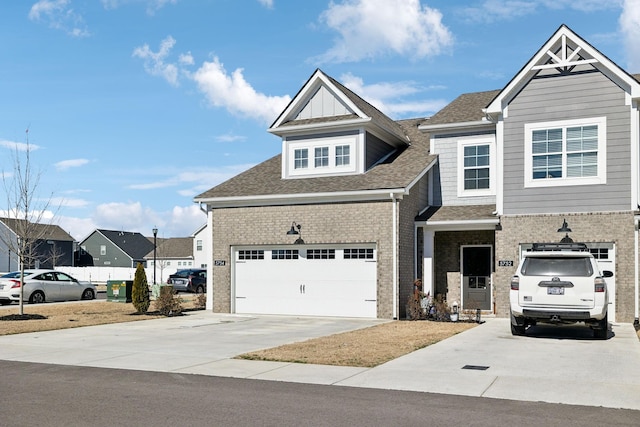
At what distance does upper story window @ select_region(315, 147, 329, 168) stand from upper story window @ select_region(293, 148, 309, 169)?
43cm

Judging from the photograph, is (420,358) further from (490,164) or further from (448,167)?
(448,167)

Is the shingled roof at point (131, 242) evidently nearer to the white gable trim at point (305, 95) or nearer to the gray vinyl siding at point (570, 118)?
the white gable trim at point (305, 95)

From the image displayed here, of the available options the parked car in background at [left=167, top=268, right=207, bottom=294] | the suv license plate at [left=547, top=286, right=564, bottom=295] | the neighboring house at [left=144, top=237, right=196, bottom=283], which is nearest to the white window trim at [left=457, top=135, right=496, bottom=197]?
the suv license plate at [left=547, top=286, right=564, bottom=295]

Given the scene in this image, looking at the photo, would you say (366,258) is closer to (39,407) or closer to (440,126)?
(440,126)

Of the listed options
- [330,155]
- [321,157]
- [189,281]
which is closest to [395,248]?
[330,155]

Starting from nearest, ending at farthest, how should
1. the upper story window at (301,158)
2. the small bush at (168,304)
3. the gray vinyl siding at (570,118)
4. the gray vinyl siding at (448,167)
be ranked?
the gray vinyl siding at (570,118) → the small bush at (168,304) → the gray vinyl siding at (448,167) → the upper story window at (301,158)

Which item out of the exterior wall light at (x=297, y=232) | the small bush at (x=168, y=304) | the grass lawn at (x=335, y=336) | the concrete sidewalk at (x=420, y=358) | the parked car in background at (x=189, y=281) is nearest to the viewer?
the concrete sidewalk at (x=420, y=358)

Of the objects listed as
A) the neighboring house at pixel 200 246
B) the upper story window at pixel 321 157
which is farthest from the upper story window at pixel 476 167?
the neighboring house at pixel 200 246

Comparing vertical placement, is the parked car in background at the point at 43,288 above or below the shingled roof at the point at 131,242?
below

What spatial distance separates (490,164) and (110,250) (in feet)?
241

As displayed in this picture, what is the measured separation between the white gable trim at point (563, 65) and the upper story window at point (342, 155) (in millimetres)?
5308

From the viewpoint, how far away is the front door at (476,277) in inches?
914

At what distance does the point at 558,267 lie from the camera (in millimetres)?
15531

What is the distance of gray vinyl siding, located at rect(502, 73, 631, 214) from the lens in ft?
66.2
